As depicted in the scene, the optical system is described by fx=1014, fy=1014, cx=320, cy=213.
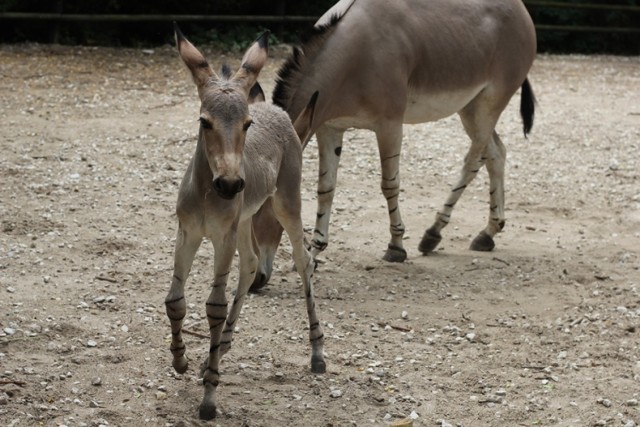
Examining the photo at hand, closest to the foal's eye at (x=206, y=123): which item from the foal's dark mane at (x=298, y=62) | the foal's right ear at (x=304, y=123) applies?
the foal's right ear at (x=304, y=123)

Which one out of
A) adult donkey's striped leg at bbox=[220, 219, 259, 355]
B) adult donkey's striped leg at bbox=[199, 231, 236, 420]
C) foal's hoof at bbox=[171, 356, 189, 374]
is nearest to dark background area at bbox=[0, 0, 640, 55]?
adult donkey's striped leg at bbox=[220, 219, 259, 355]

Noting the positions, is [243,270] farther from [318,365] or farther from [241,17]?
[241,17]

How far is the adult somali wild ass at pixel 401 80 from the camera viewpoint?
6938 millimetres

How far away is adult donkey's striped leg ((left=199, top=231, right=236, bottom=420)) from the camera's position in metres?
4.77

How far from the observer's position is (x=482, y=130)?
8.07 m

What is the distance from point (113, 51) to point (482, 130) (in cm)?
671

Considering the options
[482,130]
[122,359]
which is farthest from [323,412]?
[482,130]

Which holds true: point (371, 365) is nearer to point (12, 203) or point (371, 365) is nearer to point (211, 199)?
point (211, 199)

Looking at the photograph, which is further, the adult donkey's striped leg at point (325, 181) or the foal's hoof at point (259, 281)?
the adult donkey's striped leg at point (325, 181)

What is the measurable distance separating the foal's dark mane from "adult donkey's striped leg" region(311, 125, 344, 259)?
26.8 inches

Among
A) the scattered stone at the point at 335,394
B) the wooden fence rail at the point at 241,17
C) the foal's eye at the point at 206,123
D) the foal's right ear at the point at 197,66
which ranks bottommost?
the wooden fence rail at the point at 241,17

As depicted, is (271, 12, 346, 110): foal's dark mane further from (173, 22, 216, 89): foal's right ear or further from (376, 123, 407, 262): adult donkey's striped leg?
(173, 22, 216, 89): foal's right ear

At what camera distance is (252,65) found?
4730 millimetres

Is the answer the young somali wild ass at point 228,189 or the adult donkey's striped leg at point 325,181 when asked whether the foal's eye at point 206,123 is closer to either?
the young somali wild ass at point 228,189
